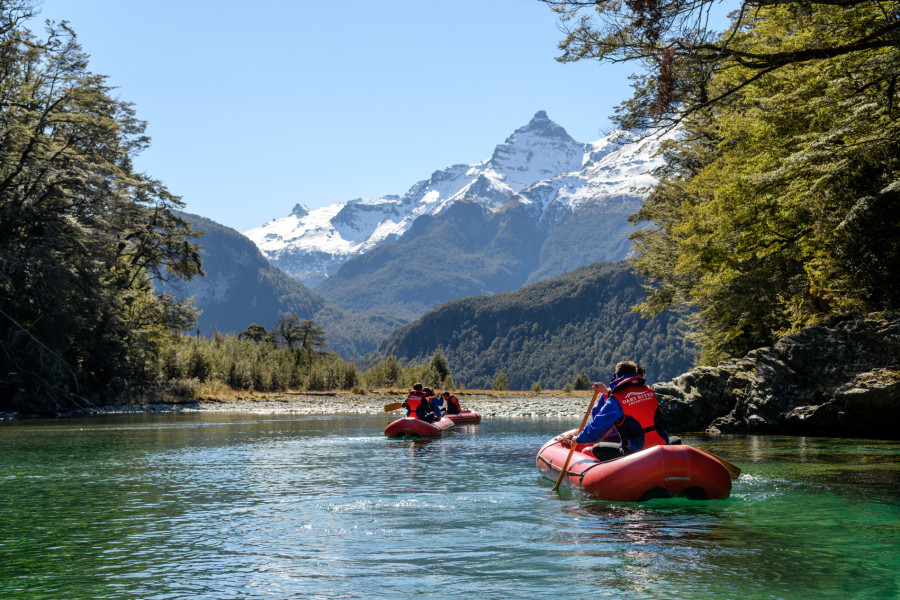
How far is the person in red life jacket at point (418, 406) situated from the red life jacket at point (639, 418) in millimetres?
15588

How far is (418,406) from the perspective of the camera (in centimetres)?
2784

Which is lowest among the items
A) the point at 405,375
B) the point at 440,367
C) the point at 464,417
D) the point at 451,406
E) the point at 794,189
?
the point at 464,417

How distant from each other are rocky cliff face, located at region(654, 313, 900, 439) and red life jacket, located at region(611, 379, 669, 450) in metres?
11.8

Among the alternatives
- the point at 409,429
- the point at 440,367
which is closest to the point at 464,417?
the point at 409,429

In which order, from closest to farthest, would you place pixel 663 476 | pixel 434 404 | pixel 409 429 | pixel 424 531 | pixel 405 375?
pixel 424 531 → pixel 663 476 → pixel 409 429 → pixel 434 404 → pixel 405 375

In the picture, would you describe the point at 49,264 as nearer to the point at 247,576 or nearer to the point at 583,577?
the point at 247,576

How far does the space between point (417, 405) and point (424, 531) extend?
58.0ft

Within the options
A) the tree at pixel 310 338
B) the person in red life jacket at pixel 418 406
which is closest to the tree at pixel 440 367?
the tree at pixel 310 338

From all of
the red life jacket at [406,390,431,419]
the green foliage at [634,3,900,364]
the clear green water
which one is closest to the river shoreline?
the green foliage at [634,3,900,364]

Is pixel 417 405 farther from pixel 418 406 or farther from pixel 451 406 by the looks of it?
pixel 451 406

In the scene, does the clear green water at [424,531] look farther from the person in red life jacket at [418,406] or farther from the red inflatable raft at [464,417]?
the red inflatable raft at [464,417]

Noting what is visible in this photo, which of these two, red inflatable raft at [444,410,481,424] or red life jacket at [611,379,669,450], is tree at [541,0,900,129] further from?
red inflatable raft at [444,410,481,424]

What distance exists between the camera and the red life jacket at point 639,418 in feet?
40.9

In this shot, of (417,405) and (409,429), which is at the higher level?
(417,405)
